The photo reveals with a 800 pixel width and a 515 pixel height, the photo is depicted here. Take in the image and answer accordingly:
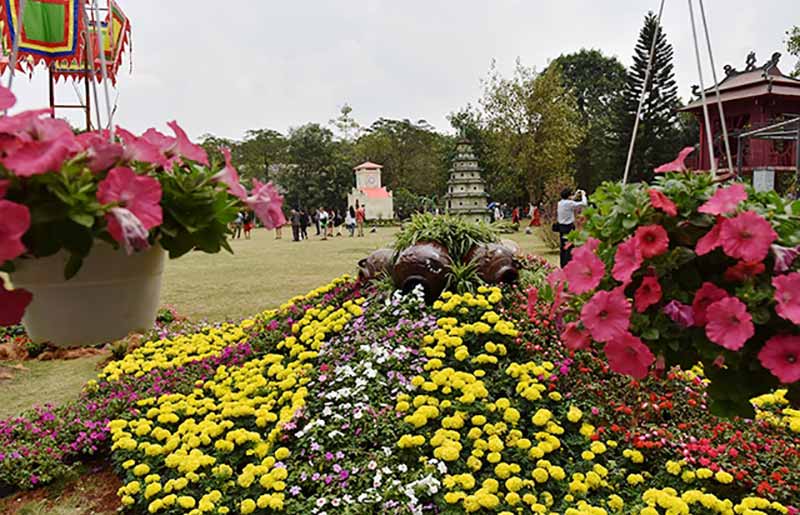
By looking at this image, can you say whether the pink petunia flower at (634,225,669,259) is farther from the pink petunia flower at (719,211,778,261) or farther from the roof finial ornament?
the roof finial ornament

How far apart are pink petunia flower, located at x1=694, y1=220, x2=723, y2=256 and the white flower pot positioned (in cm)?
113

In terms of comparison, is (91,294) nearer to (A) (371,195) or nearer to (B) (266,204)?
(B) (266,204)

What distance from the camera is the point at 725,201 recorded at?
4.10ft

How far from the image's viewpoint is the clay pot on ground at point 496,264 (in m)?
5.25

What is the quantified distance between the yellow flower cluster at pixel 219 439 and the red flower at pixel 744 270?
7.47 feet

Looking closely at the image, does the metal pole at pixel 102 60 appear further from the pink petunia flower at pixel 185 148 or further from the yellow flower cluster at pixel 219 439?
the yellow flower cluster at pixel 219 439

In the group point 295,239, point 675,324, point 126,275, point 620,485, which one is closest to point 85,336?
point 126,275

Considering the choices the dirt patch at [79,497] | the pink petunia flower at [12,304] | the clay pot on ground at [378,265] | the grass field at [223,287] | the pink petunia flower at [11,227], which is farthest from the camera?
the clay pot on ground at [378,265]

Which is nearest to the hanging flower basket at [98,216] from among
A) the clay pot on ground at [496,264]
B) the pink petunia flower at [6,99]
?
the pink petunia flower at [6,99]

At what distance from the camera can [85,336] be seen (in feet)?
4.23

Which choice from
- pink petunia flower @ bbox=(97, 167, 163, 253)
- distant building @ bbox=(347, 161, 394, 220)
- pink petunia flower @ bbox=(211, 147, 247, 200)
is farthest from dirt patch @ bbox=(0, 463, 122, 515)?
distant building @ bbox=(347, 161, 394, 220)

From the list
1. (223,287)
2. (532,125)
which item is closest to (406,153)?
(532,125)

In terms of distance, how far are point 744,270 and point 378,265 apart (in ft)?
15.4

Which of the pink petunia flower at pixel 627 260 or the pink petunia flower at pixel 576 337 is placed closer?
the pink petunia flower at pixel 627 260
